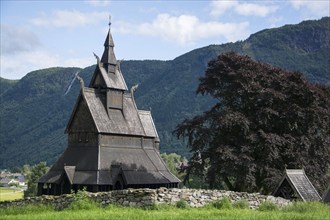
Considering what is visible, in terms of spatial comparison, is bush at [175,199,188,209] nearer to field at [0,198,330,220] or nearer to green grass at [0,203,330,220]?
field at [0,198,330,220]

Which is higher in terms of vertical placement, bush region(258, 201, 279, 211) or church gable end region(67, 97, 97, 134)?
church gable end region(67, 97, 97, 134)

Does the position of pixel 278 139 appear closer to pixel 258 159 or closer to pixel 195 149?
pixel 258 159

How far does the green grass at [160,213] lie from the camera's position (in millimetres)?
19375

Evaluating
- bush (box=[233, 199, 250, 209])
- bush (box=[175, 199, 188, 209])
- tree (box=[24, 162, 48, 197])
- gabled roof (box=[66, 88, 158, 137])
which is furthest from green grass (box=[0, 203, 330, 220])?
tree (box=[24, 162, 48, 197])

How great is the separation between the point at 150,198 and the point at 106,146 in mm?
22113

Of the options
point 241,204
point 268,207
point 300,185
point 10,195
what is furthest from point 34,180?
point 268,207

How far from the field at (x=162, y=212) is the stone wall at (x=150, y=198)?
0.57 metres

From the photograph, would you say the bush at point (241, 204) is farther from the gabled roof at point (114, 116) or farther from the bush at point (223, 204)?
the gabled roof at point (114, 116)

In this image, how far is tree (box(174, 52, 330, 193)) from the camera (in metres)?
38.3

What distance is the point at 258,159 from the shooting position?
133ft

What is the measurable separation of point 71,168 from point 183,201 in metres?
21.0

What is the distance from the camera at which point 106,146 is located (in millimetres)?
44688

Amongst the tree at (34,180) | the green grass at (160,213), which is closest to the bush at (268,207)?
the green grass at (160,213)

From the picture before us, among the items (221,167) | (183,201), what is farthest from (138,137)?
(183,201)
